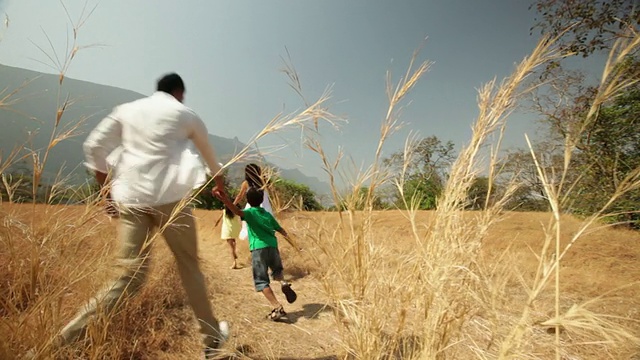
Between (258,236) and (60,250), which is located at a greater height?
(60,250)

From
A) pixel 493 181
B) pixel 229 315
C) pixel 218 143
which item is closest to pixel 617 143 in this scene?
pixel 493 181

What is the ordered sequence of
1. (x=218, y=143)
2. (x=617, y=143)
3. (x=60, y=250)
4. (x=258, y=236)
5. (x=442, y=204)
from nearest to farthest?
1. (x=60, y=250)
2. (x=442, y=204)
3. (x=258, y=236)
4. (x=617, y=143)
5. (x=218, y=143)

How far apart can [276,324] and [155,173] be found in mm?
1800

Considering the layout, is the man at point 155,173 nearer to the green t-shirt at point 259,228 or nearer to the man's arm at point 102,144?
the man's arm at point 102,144

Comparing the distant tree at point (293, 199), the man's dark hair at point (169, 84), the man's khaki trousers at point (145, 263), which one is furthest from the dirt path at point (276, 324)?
the man's dark hair at point (169, 84)

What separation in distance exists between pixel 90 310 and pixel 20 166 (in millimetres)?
614

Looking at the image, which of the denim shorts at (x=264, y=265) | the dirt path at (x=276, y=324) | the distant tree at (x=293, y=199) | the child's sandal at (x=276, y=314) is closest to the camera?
the distant tree at (x=293, y=199)

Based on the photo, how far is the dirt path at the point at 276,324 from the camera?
2.05m

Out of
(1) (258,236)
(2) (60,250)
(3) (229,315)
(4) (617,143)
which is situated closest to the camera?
(2) (60,250)

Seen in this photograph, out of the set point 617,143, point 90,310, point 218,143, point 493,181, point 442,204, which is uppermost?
point 218,143

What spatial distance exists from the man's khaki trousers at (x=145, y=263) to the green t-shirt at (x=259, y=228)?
1.39 m

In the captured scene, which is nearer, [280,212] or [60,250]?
[60,250]

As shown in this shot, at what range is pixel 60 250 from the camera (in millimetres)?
944

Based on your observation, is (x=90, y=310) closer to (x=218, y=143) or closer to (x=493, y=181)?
(x=493, y=181)
